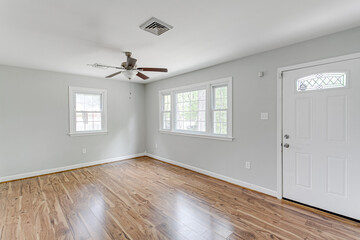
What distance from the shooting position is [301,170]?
8.96 feet

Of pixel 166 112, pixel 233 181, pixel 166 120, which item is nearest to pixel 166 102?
pixel 166 112

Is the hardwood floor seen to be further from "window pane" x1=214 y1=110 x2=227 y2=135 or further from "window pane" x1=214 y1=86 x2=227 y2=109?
"window pane" x1=214 y1=86 x2=227 y2=109

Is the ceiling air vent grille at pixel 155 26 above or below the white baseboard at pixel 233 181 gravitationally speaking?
above

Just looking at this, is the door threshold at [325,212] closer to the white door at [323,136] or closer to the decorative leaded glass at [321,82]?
the white door at [323,136]

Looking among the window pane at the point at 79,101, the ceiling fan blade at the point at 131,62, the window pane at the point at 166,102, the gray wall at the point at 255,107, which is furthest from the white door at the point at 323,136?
the window pane at the point at 79,101

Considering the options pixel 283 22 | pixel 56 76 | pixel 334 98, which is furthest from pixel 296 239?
pixel 56 76

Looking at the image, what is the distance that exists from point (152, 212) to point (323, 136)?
107 inches

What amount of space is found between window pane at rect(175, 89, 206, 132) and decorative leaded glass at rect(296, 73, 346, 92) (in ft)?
6.57

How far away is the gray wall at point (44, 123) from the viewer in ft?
12.6

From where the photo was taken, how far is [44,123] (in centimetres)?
423

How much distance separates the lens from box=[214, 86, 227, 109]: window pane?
3.79 metres

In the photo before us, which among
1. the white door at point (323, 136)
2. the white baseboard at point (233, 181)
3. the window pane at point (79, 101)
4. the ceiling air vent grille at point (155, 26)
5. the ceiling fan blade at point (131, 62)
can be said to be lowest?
the white baseboard at point (233, 181)

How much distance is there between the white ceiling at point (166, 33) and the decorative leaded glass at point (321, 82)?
22.8 inches

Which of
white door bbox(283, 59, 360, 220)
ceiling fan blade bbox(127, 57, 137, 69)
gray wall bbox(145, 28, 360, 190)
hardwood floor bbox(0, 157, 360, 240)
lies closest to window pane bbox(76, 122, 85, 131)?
hardwood floor bbox(0, 157, 360, 240)
